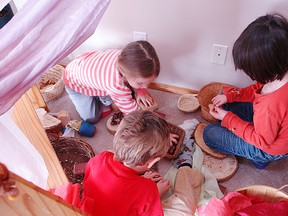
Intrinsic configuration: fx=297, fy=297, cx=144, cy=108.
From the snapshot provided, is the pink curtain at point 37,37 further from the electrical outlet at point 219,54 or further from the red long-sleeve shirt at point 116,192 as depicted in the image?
the electrical outlet at point 219,54

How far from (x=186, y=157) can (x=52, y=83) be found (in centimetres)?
101

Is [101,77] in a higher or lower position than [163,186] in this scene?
higher

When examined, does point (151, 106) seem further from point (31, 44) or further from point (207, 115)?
point (31, 44)

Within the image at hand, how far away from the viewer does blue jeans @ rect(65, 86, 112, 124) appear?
5.47ft

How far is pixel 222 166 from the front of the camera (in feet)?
4.82

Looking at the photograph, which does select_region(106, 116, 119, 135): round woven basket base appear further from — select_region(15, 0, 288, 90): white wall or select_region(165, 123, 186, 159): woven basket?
select_region(15, 0, 288, 90): white wall

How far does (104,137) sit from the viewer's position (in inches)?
66.3

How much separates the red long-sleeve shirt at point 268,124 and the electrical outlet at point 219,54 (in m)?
0.27

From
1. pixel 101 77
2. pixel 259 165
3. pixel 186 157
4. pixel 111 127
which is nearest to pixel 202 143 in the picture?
pixel 186 157

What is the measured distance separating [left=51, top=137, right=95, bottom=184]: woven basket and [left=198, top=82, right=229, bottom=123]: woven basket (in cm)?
64

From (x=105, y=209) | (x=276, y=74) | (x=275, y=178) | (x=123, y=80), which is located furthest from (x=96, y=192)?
(x=275, y=178)

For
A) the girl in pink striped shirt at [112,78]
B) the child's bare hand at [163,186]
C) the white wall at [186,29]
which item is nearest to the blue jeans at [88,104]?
the girl in pink striped shirt at [112,78]

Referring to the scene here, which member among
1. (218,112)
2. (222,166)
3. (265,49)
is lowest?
(222,166)

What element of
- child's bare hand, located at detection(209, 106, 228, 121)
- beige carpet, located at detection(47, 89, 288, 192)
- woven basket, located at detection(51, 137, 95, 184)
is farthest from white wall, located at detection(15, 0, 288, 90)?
woven basket, located at detection(51, 137, 95, 184)
